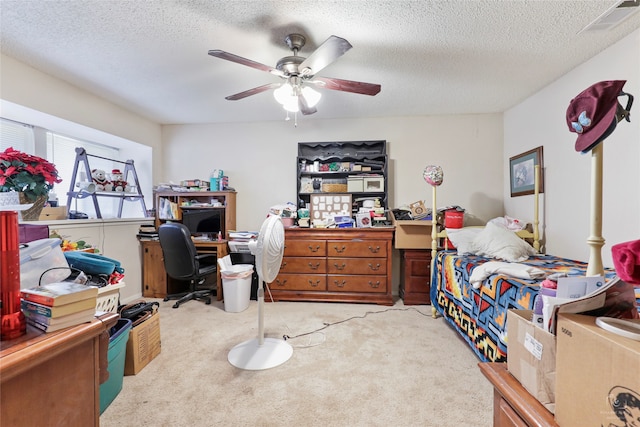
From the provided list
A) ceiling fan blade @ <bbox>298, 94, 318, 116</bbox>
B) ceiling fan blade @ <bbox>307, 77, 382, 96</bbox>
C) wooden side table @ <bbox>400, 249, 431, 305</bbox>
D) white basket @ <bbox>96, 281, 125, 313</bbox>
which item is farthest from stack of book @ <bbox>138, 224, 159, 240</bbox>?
wooden side table @ <bbox>400, 249, 431, 305</bbox>

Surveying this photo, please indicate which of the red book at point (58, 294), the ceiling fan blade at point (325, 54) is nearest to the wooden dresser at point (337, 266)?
the ceiling fan blade at point (325, 54)

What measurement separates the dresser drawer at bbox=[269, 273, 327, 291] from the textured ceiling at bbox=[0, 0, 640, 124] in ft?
6.62

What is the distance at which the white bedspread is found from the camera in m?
1.59

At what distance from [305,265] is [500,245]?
6.36ft

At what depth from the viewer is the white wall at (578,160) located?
5.96ft

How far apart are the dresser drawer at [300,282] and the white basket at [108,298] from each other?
1.66 m

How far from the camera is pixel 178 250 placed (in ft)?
9.57

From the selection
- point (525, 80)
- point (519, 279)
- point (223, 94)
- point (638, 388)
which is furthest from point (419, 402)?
point (223, 94)

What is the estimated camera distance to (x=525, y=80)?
249 centimetres

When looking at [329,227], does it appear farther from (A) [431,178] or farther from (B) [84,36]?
(B) [84,36]

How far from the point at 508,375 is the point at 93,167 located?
166 inches

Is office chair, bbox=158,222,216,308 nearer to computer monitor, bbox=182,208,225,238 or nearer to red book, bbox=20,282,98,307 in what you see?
computer monitor, bbox=182,208,225,238

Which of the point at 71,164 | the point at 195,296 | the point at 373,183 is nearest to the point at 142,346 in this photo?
the point at 195,296

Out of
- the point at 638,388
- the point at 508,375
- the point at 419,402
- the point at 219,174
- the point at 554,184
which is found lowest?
the point at 419,402
